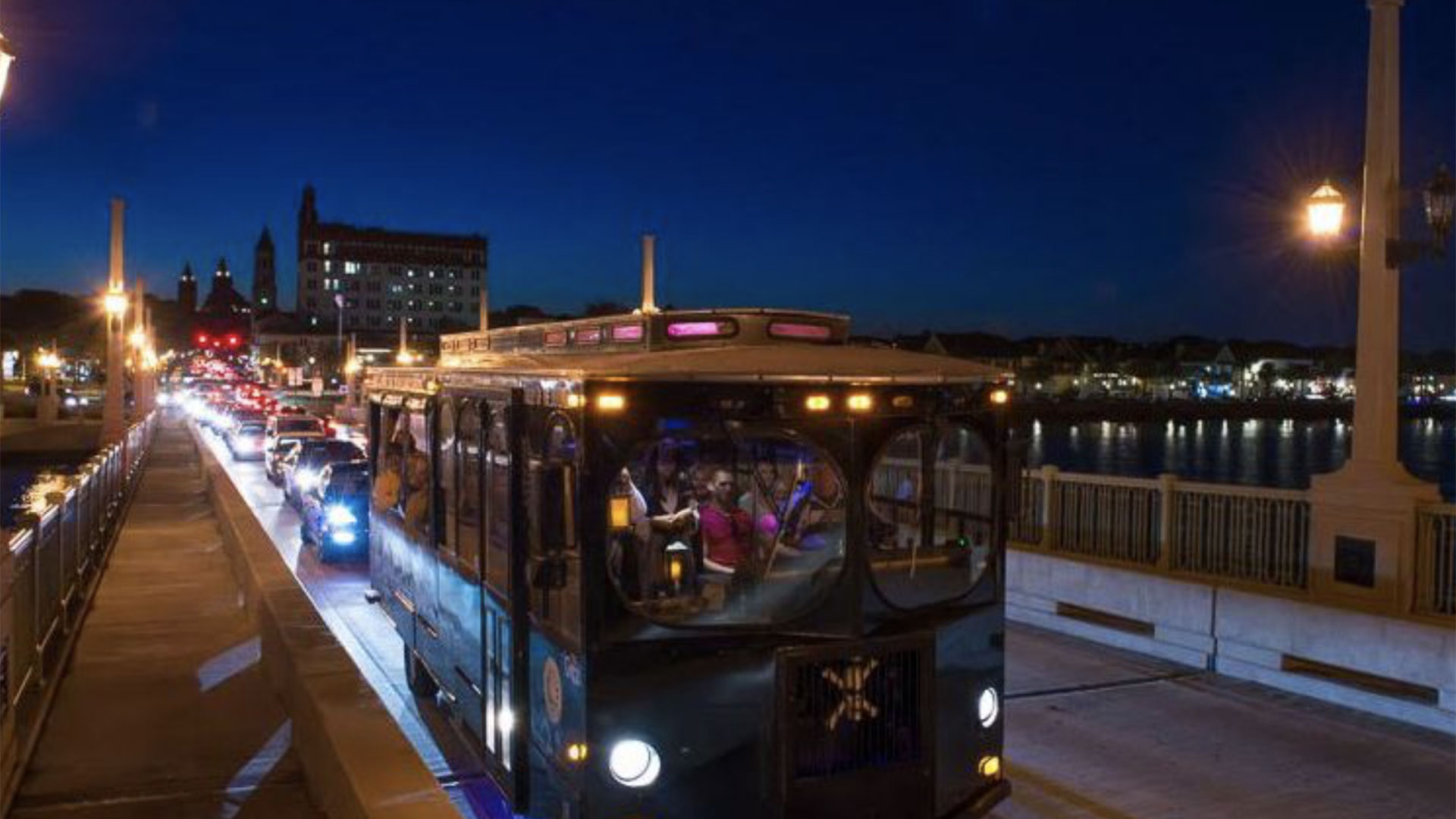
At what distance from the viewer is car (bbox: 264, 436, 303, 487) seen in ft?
103

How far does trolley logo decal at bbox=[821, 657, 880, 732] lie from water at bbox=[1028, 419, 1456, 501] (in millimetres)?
44770

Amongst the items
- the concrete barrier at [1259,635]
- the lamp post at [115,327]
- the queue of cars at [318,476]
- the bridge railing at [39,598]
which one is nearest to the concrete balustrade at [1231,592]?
the concrete barrier at [1259,635]

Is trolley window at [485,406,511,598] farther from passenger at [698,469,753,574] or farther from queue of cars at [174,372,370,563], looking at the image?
queue of cars at [174,372,370,563]

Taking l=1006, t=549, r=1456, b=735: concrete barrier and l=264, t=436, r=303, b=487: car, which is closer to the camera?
l=1006, t=549, r=1456, b=735: concrete barrier

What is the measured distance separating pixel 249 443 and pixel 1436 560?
3873 centimetres

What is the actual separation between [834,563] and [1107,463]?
257 ft

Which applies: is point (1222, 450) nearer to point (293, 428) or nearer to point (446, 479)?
point (293, 428)

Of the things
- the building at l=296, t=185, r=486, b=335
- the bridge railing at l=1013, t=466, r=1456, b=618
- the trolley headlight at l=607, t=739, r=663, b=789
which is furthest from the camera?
the building at l=296, t=185, r=486, b=335

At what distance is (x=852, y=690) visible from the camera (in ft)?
18.3

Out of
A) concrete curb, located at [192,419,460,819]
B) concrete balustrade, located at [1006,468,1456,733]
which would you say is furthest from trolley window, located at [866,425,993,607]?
concrete curb, located at [192,419,460,819]

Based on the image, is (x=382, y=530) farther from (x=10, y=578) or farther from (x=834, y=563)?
(x=834, y=563)

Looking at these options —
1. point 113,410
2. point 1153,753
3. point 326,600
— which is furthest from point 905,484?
point 113,410

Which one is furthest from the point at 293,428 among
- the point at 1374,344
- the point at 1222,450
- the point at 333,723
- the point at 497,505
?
the point at 1222,450

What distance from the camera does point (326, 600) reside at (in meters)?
15.0
